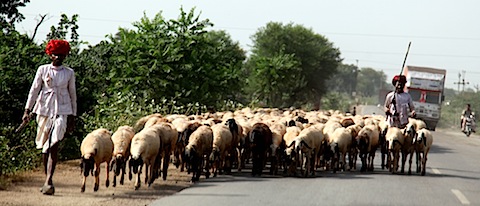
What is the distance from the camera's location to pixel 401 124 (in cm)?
1700

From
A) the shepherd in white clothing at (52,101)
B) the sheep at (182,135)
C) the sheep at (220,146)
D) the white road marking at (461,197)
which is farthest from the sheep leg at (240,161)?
the shepherd in white clothing at (52,101)

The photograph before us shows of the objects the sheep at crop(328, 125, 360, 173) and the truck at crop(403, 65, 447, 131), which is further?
the truck at crop(403, 65, 447, 131)

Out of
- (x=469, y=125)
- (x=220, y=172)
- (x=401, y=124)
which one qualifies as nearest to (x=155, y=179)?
(x=220, y=172)

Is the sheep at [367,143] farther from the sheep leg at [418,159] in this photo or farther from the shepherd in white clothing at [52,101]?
the shepherd in white clothing at [52,101]

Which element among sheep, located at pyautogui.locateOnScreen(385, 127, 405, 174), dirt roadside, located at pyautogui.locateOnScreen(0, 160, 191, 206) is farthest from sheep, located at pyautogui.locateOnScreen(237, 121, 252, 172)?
sheep, located at pyautogui.locateOnScreen(385, 127, 405, 174)

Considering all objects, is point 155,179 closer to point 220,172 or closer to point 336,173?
point 220,172

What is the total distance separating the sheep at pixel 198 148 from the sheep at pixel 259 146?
1149 millimetres

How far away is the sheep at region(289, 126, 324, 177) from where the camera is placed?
14336mm

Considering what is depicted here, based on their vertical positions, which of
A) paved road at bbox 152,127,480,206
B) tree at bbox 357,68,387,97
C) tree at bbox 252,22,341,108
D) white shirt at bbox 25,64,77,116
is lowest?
paved road at bbox 152,127,480,206

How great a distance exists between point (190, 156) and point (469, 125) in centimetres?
→ 3107

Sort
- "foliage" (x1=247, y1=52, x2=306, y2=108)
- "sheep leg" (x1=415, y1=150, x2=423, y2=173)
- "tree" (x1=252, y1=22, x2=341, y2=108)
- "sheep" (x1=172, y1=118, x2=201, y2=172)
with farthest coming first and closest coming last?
"tree" (x1=252, y1=22, x2=341, y2=108) < "foliage" (x1=247, y1=52, x2=306, y2=108) < "sheep leg" (x1=415, y1=150, x2=423, y2=173) < "sheep" (x1=172, y1=118, x2=201, y2=172)

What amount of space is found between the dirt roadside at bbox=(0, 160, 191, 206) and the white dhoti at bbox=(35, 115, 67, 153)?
685 millimetres

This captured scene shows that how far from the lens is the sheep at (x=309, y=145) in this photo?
14336 millimetres

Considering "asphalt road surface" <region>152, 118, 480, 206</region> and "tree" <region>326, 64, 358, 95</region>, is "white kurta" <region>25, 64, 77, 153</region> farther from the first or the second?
"tree" <region>326, 64, 358, 95</region>
